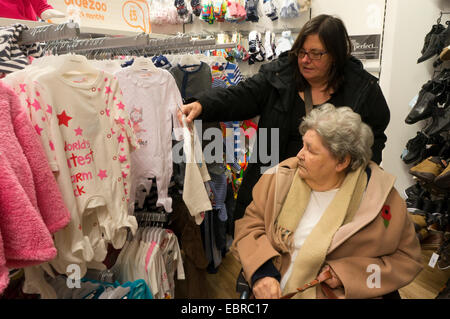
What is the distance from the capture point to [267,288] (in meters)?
1.21

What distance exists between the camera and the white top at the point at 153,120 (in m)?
1.51

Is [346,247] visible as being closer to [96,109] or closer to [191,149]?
[191,149]

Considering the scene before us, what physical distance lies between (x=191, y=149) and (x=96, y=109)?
1.47 ft

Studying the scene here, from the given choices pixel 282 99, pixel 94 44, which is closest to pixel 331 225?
pixel 282 99

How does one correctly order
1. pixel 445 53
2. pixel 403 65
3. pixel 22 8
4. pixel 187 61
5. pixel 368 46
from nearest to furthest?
pixel 22 8 < pixel 187 61 < pixel 445 53 < pixel 403 65 < pixel 368 46

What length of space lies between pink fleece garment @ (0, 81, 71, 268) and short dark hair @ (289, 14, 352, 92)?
120 centimetres

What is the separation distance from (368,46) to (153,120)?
289cm

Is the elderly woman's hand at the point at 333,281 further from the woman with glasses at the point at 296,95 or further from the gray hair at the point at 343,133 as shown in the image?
the woman with glasses at the point at 296,95

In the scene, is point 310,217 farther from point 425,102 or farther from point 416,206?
point 416,206

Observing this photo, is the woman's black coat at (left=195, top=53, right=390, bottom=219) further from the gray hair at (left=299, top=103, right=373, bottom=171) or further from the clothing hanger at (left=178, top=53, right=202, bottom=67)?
the clothing hanger at (left=178, top=53, right=202, bottom=67)

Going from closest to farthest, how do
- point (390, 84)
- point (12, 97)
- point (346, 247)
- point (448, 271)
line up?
point (12, 97) < point (346, 247) < point (448, 271) < point (390, 84)
